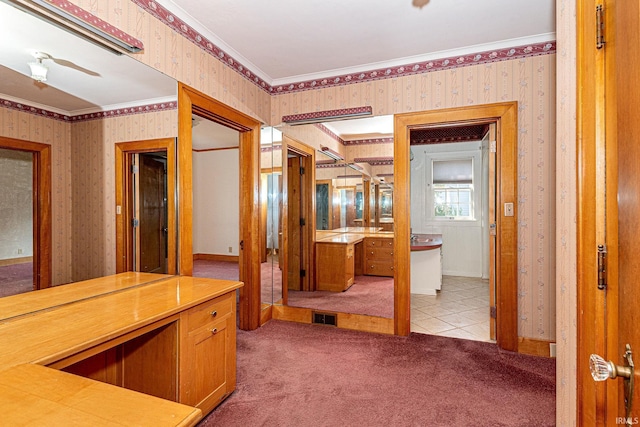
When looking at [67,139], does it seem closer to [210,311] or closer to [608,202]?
[210,311]

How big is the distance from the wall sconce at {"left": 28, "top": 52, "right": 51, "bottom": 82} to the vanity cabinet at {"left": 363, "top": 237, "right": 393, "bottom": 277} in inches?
147

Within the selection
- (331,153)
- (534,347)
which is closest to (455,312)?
Answer: (534,347)

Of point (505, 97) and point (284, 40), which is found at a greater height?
point (284, 40)

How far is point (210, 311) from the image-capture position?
6.19 feet

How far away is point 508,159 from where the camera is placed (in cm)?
277

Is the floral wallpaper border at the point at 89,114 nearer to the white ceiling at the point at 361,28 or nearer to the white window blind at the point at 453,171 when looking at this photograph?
the white ceiling at the point at 361,28

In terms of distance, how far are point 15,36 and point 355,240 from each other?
3.74 meters

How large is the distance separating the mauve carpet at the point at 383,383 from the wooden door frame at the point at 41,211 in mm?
1188

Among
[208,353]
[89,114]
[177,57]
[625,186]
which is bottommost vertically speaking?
[208,353]

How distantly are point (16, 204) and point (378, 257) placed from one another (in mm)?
3876

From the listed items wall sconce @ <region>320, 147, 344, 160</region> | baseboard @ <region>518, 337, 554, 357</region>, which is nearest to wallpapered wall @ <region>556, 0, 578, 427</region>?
baseboard @ <region>518, 337, 554, 357</region>

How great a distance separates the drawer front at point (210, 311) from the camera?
175 centimetres

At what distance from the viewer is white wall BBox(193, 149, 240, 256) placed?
8.59ft

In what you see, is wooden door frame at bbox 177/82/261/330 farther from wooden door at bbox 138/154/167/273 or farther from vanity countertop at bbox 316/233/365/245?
vanity countertop at bbox 316/233/365/245
